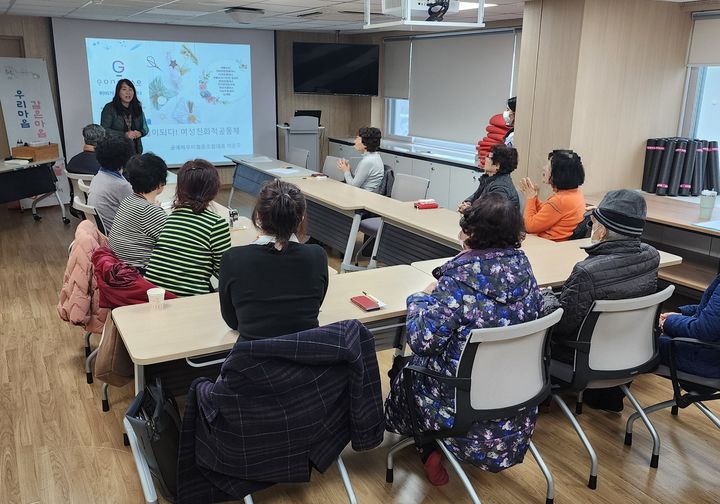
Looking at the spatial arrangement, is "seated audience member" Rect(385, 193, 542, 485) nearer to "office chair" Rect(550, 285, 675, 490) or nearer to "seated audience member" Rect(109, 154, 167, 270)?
"office chair" Rect(550, 285, 675, 490)

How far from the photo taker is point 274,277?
7.24 ft

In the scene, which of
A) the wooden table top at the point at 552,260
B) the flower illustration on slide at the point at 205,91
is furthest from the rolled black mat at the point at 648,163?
the flower illustration on slide at the point at 205,91

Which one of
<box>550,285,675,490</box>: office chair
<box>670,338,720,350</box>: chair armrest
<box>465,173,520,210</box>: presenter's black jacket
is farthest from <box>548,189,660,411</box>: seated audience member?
<box>465,173,520,210</box>: presenter's black jacket

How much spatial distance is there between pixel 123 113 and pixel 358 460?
555 cm

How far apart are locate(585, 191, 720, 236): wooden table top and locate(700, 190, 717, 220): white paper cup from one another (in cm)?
4

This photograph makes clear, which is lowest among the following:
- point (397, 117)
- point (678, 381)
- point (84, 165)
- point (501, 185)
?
point (678, 381)

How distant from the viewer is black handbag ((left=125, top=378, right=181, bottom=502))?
219cm

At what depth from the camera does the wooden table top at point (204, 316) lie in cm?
226

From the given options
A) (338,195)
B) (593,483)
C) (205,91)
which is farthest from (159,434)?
(205,91)

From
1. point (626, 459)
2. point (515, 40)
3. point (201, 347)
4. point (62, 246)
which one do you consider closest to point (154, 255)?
point (201, 347)

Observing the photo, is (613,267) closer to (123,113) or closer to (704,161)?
(704,161)

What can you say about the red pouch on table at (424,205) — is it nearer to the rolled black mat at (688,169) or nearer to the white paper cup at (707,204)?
the white paper cup at (707,204)

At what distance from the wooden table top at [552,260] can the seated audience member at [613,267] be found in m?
0.38

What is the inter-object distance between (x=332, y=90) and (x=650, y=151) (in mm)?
5392
